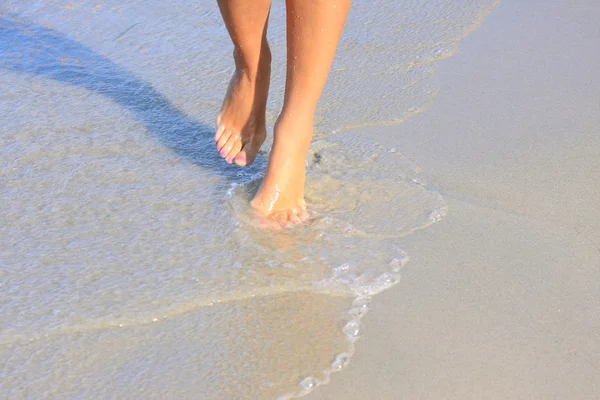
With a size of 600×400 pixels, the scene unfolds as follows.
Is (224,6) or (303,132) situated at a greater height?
(224,6)

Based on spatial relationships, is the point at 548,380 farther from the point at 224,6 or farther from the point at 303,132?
the point at 224,6

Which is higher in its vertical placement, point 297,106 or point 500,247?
point 297,106

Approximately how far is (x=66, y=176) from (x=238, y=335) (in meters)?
0.86

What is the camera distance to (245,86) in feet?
7.55

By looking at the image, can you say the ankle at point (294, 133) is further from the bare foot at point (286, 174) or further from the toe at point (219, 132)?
the toe at point (219, 132)

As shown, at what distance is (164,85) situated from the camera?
289cm

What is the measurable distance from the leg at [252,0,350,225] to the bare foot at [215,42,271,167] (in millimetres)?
199

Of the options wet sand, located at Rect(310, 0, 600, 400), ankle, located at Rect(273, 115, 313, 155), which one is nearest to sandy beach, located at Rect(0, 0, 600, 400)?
wet sand, located at Rect(310, 0, 600, 400)

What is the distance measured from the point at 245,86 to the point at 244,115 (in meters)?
0.08

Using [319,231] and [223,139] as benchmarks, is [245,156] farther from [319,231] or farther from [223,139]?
[319,231]

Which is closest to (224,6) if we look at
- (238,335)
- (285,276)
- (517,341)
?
(285,276)

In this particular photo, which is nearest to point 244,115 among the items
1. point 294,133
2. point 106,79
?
point 294,133

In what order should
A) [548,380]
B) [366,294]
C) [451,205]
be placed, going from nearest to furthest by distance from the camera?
[548,380], [366,294], [451,205]

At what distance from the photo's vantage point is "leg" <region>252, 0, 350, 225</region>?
77.3 inches
